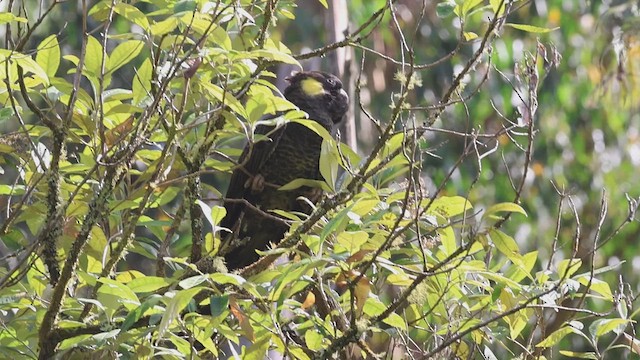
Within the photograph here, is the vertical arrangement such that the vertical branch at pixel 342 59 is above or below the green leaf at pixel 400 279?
above

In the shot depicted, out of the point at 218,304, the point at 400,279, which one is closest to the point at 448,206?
the point at 400,279

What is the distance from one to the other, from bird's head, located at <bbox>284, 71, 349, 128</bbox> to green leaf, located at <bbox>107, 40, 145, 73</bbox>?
1350 mm

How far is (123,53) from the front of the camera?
183cm

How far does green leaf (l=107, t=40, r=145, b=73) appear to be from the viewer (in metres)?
1.82

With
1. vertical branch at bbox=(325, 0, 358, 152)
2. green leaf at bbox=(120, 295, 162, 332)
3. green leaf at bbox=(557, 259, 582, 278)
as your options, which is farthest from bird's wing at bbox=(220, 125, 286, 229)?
green leaf at bbox=(120, 295, 162, 332)

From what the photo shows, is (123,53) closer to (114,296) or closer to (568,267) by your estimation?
(114,296)

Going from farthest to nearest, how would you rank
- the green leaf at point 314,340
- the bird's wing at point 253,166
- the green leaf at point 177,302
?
the bird's wing at point 253,166 → the green leaf at point 314,340 → the green leaf at point 177,302

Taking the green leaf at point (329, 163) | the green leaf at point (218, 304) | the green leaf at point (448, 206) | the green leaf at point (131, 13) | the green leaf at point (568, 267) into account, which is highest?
the green leaf at point (131, 13)

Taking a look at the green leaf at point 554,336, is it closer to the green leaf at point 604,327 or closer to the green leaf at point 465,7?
the green leaf at point 604,327

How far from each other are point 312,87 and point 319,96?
0.17ft

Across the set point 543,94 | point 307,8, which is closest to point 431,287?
point 307,8

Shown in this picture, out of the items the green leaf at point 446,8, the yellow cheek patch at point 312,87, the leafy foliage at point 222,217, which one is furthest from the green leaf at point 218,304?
the yellow cheek patch at point 312,87

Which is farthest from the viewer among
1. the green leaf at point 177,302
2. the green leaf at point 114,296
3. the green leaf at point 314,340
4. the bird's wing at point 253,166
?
the bird's wing at point 253,166

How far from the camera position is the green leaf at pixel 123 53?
1816 millimetres
